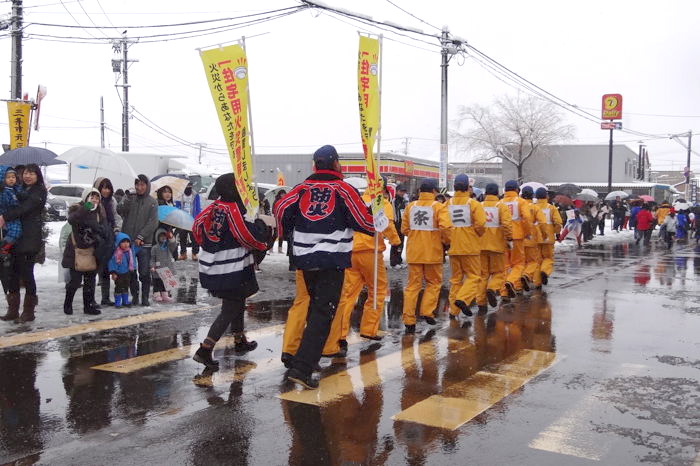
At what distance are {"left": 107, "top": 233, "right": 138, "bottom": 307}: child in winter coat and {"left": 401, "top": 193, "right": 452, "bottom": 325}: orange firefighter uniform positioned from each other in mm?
3846

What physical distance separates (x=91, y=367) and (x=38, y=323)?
7.61ft

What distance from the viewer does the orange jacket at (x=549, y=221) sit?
38.9 ft

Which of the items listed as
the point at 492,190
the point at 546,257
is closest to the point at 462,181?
the point at 492,190

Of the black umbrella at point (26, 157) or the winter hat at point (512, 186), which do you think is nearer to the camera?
the black umbrella at point (26, 157)

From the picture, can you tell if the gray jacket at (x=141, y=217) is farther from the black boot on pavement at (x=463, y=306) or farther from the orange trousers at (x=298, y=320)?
the black boot on pavement at (x=463, y=306)

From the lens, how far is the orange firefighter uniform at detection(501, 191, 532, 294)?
1108 cm

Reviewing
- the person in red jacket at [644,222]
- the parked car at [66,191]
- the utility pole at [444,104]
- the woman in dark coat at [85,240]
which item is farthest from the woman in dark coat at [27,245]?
the person in red jacket at [644,222]

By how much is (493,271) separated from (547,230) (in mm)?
2110

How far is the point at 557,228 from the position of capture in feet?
39.9

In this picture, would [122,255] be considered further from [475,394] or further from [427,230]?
[475,394]

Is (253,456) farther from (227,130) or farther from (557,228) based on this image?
(557,228)

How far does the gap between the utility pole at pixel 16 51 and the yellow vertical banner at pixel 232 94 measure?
459 inches

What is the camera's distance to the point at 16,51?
16047mm

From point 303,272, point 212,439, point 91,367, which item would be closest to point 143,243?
point 91,367
